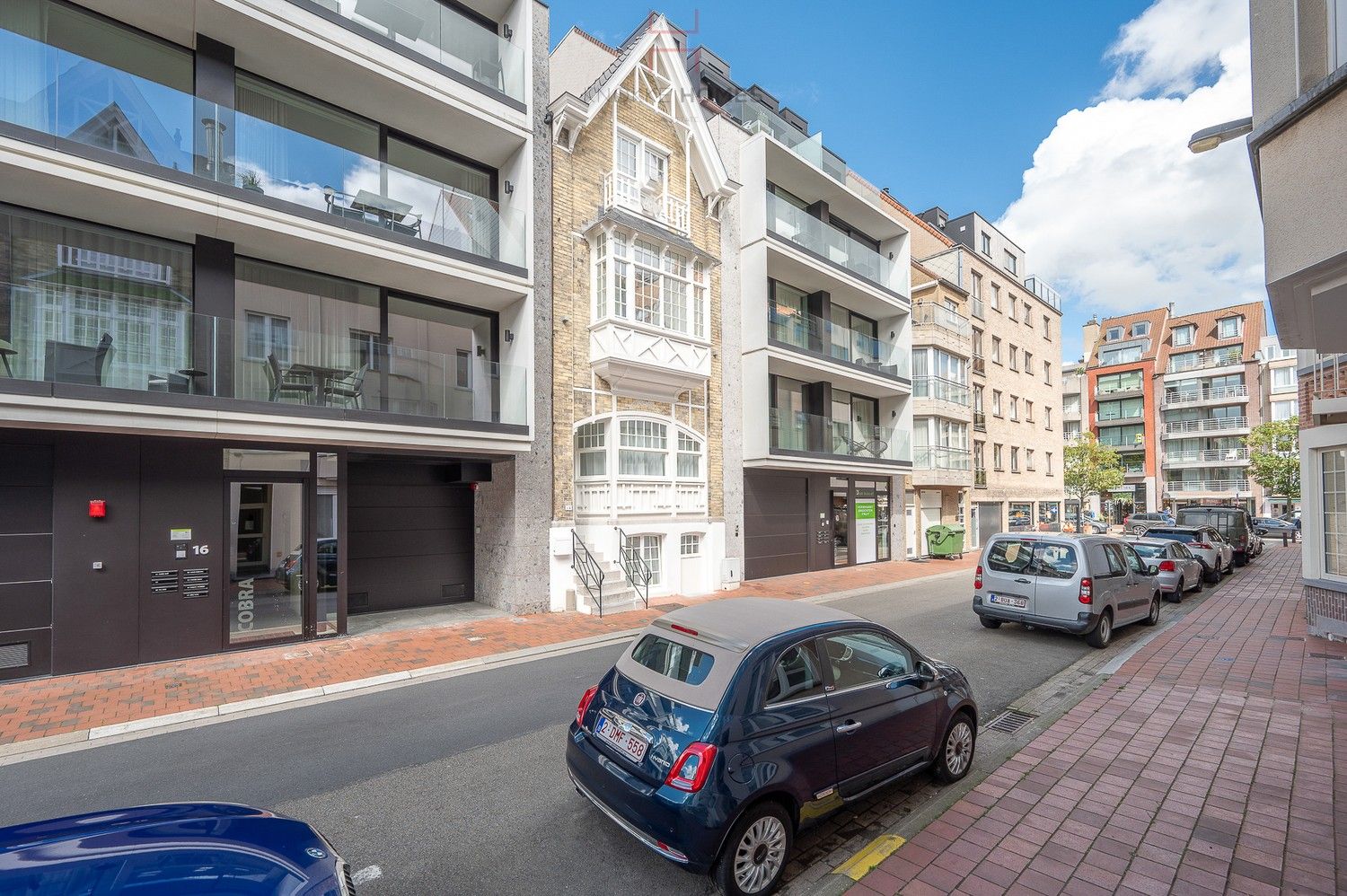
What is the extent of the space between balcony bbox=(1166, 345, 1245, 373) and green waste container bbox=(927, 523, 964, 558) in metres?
43.7

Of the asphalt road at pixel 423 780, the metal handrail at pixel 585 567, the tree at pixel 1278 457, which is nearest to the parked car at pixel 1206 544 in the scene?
the asphalt road at pixel 423 780

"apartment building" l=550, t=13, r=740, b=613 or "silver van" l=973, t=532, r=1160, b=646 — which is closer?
"silver van" l=973, t=532, r=1160, b=646

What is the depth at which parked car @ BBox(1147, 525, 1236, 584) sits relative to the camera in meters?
16.4

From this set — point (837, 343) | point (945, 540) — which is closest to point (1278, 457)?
point (945, 540)

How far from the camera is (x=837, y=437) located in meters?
18.8

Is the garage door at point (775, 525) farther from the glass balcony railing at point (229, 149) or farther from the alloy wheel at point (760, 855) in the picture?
the alloy wheel at point (760, 855)

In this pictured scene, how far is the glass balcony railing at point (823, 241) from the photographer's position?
1708 cm

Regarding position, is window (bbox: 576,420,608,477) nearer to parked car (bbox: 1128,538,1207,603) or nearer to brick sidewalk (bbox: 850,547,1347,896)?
brick sidewalk (bbox: 850,547,1347,896)

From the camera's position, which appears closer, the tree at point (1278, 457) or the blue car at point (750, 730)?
the blue car at point (750, 730)

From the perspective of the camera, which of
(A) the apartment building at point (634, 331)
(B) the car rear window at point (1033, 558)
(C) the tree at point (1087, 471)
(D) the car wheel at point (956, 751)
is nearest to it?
(D) the car wheel at point (956, 751)

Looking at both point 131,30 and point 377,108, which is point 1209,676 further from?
point 131,30

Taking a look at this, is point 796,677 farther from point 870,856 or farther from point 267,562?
point 267,562

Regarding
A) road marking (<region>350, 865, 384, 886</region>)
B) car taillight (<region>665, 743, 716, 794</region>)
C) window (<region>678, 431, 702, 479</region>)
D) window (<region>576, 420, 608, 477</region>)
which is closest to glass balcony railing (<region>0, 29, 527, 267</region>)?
window (<region>576, 420, 608, 477</region>)

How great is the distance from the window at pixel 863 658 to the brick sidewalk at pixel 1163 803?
1.01m
